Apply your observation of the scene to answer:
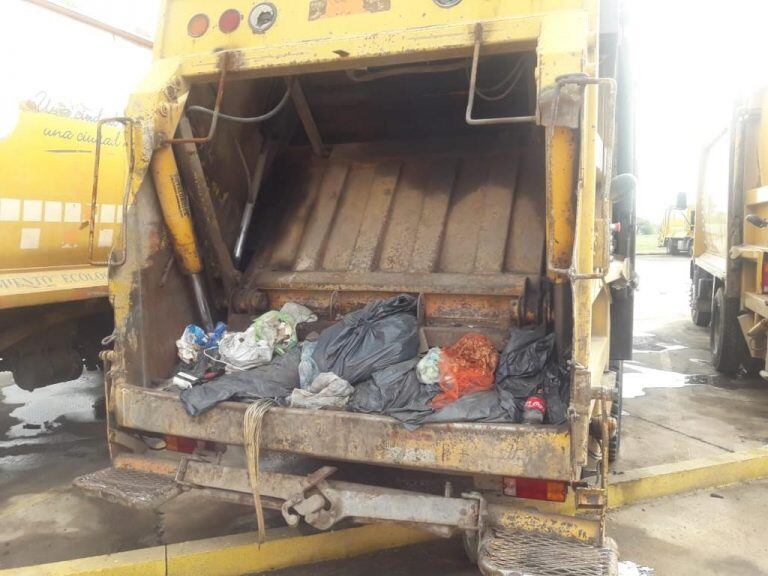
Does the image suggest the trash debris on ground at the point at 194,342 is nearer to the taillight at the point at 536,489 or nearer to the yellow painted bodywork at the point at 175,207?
the yellow painted bodywork at the point at 175,207

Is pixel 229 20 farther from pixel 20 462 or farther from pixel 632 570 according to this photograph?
pixel 20 462

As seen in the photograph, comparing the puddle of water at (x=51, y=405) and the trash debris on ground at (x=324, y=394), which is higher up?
the trash debris on ground at (x=324, y=394)

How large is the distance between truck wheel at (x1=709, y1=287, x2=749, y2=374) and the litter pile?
3813mm

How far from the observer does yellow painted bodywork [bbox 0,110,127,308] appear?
3.53 meters

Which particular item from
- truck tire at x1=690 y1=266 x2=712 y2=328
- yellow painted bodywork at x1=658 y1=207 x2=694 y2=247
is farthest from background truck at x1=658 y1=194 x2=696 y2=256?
truck tire at x1=690 y1=266 x2=712 y2=328

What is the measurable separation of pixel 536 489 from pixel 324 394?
0.88m

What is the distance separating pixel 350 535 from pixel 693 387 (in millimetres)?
4202

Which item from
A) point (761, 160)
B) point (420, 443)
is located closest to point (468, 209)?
point (420, 443)

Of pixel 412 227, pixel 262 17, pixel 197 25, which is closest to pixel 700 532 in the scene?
pixel 412 227

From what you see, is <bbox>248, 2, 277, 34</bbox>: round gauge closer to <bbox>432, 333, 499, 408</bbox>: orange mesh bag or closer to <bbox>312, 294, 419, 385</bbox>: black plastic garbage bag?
<bbox>312, 294, 419, 385</bbox>: black plastic garbage bag

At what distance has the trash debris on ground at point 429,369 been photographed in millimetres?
2584

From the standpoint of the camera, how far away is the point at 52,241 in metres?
3.83

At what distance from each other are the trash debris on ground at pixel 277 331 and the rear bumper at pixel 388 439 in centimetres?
54

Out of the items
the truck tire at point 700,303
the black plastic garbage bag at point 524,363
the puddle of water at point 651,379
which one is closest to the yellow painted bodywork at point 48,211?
the black plastic garbage bag at point 524,363
